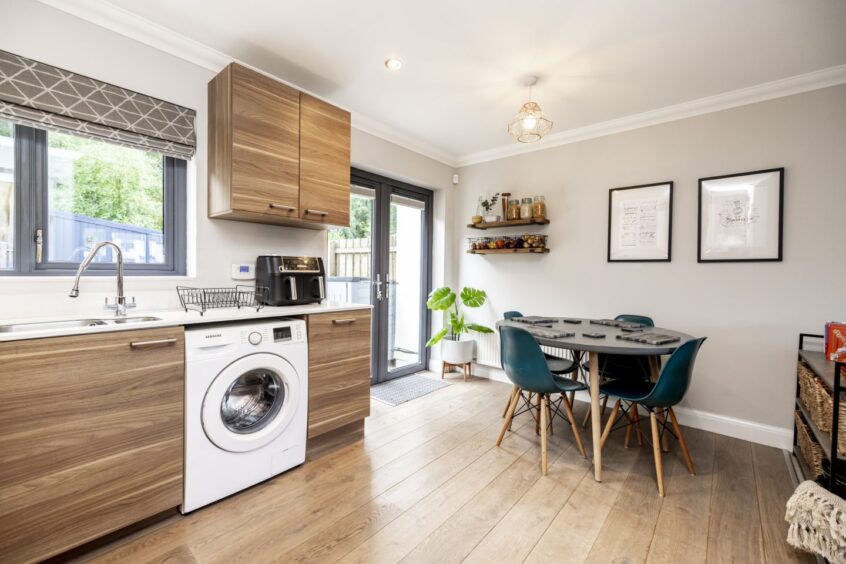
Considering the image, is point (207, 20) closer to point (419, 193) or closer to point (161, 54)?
point (161, 54)

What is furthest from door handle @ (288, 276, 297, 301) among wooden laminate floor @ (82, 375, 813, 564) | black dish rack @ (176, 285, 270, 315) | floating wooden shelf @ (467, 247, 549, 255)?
floating wooden shelf @ (467, 247, 549, 255)

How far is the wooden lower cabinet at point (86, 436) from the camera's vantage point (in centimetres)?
132

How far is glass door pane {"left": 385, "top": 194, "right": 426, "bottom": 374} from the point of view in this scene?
4004 mm

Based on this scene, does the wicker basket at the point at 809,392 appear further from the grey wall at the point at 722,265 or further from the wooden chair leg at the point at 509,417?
the wooden chair leg at the point at 509,417

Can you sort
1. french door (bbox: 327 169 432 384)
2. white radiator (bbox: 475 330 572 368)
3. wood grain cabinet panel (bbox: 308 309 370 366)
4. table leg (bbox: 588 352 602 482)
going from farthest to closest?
white radiator (bbox: 475 330 572 368)
french door (bbox: 327 169 432 384)
wood grain cabinet panel (bbox: 308 309 370 366)
table leg (bbox: 588 352 602 482)

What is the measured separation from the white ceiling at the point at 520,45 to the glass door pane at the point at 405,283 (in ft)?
4.39

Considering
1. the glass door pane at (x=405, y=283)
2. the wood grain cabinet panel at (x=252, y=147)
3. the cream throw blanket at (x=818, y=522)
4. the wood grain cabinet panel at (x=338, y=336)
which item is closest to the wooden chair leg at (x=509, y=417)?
the wood grain cabinet panel at (x=338, y=336)

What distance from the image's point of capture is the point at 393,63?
2.43 m

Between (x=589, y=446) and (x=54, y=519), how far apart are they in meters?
2.78

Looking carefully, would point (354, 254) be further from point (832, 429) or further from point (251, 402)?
point (832, 429)

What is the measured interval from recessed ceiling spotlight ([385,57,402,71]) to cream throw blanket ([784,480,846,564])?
3.05m

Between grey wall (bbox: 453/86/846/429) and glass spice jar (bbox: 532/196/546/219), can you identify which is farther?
glass spice jar (bbox: 532/196/546/219)

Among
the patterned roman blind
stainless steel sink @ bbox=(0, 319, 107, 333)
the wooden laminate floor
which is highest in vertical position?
the patterned roman blind

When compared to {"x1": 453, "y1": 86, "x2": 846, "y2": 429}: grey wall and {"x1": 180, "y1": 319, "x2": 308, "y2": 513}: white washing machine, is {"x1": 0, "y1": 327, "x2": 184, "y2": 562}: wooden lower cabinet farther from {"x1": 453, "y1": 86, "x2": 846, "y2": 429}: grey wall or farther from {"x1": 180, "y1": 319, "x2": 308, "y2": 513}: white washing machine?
{"x1": 453, "y1": 86, "x2": 846, "y2": 429}: grey wall
